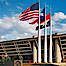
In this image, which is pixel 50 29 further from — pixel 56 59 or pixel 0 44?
pixel 0 44

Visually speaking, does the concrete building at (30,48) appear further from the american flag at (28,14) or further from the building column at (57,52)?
the american flag at (28,14)

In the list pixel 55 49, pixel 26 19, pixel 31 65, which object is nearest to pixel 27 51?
pixel 55 49

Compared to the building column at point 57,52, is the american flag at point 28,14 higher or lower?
higher

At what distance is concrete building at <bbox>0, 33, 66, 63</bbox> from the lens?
3969 inches

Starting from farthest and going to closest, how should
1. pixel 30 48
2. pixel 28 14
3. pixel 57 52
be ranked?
pixel 30 48, pixel 57 52, pixel 28 14

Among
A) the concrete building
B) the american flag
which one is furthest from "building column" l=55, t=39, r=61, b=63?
the american flag

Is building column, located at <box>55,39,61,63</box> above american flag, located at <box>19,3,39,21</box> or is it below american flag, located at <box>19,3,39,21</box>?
below

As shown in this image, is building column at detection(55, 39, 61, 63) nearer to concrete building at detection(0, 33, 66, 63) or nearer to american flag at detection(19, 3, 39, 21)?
concrete building at detection(0, 33, 66, 63)

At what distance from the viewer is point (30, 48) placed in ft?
367

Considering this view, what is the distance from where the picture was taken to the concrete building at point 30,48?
10081 centimetres

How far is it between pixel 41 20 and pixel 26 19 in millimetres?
8602

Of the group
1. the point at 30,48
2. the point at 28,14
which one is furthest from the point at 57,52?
the point at 28,14

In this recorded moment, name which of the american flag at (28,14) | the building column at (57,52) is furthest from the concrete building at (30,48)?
the american flag at (28,14)

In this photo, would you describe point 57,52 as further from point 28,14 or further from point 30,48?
point 28,14
